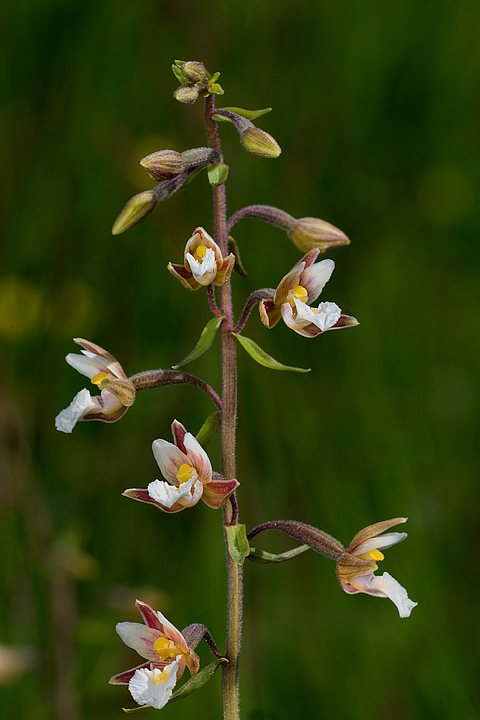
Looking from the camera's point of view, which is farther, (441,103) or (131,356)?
(441,103)

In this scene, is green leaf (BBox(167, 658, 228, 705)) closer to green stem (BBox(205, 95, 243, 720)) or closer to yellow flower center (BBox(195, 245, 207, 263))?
green stem (BBox(205, 95, 243, 720))

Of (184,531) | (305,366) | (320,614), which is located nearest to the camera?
(320,614)

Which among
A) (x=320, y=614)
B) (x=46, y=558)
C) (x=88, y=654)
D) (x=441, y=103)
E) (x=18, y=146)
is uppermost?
(x=441, y=103)

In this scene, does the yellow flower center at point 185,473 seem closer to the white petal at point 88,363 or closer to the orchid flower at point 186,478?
the orchid flower at point 186,478

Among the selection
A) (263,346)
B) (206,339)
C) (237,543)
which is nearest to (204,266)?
(206,339)

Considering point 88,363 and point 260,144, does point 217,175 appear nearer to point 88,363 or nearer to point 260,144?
point 260,144

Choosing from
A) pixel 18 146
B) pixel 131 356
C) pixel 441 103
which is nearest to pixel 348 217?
pixel 441 103

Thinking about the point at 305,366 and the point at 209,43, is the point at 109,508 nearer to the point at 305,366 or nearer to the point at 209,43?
the point at 305,366
